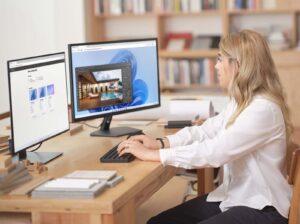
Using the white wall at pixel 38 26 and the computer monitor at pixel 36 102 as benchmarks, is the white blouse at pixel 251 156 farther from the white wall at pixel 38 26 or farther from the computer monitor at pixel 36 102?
the white wall at pixel 38 26

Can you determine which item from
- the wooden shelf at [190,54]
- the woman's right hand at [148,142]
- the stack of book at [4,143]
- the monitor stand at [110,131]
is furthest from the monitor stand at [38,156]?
the wooden shelf at [190,54]

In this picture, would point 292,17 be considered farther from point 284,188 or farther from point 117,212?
point 117,212

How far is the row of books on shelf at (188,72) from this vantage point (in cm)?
595

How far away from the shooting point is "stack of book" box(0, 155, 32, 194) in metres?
2.09

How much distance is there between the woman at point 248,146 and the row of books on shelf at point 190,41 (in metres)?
3.44

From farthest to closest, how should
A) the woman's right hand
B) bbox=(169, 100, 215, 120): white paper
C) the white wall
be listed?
1. the white wall
2. bbox=(169, 100, 215, 120): white paper
3. the woman's right hand

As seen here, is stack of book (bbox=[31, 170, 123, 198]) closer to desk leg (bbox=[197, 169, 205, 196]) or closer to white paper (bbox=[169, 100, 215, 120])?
desk leg (bbox=[197, 169, 205, 196])

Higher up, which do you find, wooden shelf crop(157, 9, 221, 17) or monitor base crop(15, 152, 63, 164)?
wooden shelf crop(157, 9, 221, 17)

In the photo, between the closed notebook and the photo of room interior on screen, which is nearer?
the closed notebook

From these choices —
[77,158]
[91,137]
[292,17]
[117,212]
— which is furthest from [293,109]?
[117,212]

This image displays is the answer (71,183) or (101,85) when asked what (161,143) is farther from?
(71,183)

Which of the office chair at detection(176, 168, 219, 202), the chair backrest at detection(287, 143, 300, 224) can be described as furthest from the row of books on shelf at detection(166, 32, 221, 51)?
the chair backrest at detection(287, 143, 300, 224)

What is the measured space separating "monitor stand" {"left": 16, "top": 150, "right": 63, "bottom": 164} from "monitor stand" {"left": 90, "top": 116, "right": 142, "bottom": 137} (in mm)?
438

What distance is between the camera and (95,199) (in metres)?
1.99
